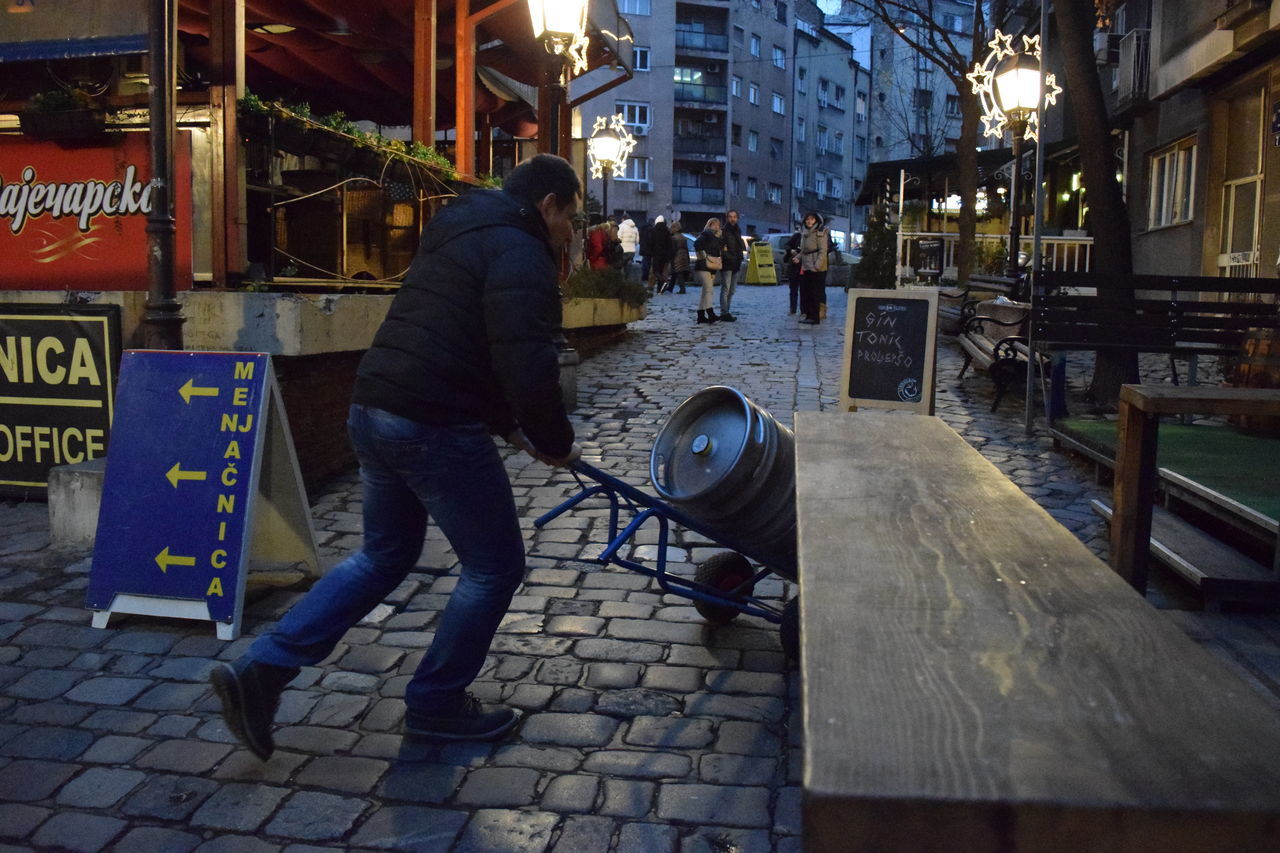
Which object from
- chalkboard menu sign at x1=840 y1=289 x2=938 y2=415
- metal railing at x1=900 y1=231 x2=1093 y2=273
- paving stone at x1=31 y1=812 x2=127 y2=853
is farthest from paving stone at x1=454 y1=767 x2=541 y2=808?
metal railing at x1=900 y1=231 x2=1093 y2=273

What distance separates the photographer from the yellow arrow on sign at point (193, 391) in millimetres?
4758

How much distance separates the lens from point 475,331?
10.7 ft

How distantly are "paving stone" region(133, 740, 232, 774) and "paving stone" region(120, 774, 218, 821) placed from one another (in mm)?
62

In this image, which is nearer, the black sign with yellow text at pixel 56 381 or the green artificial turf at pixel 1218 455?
the green artificial turf at pixel 1218 455

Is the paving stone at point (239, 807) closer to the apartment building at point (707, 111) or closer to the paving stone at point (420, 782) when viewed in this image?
the paving stone at point (420, 782)

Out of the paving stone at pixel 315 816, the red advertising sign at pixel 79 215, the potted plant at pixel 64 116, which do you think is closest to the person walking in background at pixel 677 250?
the red advertising sign at pixel 79 215

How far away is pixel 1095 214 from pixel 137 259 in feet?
25.1

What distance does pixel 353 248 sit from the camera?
8.65 metres

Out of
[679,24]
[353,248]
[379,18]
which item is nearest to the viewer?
[353,248]

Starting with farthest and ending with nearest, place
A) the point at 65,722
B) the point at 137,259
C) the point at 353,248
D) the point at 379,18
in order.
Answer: the point at 379,18, the point at 353,248, the point at 137,259, the point at 65,722

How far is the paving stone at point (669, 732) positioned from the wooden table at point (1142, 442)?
165 centimetres

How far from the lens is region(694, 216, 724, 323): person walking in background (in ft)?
57.4

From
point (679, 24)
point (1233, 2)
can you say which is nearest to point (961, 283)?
point (1233, 2)

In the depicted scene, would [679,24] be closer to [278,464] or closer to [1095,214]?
[1095,214]
